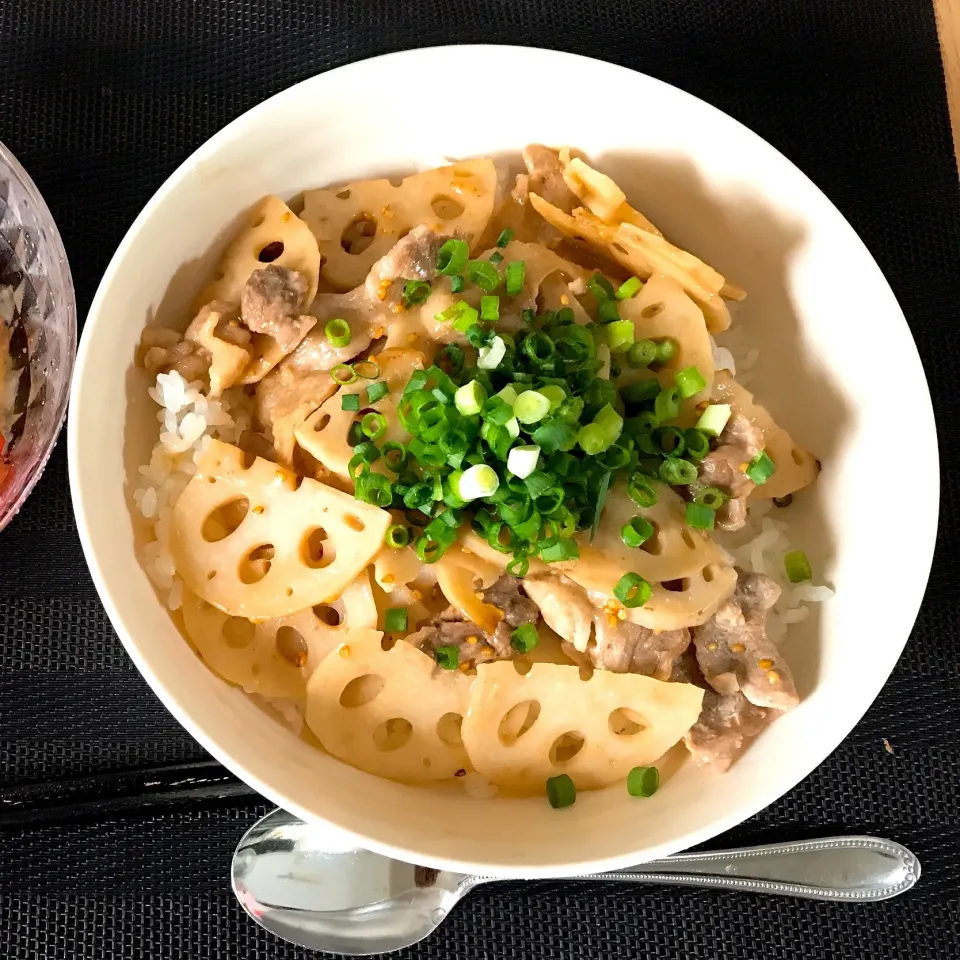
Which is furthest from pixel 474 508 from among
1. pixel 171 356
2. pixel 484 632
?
pixel 171 356

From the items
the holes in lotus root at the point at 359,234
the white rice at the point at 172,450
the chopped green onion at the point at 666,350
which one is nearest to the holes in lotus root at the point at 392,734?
the white rice at the point at 172,450

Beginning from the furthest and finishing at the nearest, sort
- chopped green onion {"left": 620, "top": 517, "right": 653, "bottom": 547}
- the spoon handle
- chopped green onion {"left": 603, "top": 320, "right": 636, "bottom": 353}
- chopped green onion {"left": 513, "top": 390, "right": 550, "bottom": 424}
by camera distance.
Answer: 1. the spoon handle
2. chopped green onion {"left": 603, "top": 320, "right": 636, "bottom": 353}
3. chopped green onion {"left": 620, "top": 517, "right": 653, "bottom": 547}
4. chopped green onion {"left": 513, "top": 390, "right": 550, "bottom": 424}

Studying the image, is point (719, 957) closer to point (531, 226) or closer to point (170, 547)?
point (170, 547)

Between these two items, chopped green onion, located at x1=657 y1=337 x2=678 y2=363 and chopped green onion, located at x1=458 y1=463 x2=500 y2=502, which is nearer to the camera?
chopped green onion, located at x1=458 y1=463 x2=500 y2=502

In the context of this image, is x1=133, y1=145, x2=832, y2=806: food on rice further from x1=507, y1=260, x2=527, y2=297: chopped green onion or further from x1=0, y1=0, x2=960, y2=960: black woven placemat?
x1=0, y1=0, x2=960, y2=960: black woven placemat

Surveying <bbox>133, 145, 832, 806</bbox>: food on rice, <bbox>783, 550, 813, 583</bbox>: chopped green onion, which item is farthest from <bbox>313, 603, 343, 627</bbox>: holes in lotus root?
<bbox>783, 550, 813, 583</bbox>: chopped green onion

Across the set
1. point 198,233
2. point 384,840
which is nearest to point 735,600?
point 384,840

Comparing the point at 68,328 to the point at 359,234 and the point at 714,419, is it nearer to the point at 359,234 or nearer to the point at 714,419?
the point at 359,234
